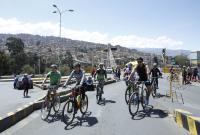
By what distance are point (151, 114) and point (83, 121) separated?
2507mm

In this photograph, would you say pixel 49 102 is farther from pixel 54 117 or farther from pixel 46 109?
pixel 54 117

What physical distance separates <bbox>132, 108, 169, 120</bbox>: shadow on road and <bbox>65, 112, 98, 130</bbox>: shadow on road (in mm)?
1325

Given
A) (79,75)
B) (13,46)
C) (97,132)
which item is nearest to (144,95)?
(79,75)

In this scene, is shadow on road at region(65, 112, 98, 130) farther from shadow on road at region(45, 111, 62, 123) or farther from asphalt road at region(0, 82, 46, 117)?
asphalt road at region(0, 82, 46, 117)

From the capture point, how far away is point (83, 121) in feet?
39.9

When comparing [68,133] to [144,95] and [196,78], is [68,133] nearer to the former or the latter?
[144,95]

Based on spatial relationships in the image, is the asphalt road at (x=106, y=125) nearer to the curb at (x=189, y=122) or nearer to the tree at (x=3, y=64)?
the curb at (x=189, y=122)

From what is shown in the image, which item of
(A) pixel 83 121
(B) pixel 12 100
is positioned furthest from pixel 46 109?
(B) pixel 12 100

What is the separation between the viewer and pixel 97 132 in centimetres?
1022

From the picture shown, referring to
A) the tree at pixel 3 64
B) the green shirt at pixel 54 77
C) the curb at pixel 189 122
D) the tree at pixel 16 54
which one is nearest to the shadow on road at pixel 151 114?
the curb at pixel 189 122

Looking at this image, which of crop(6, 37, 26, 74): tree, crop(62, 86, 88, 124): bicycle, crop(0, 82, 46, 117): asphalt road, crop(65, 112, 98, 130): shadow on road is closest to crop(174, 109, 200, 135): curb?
crop(65, 112, 98, 130): shadow on road

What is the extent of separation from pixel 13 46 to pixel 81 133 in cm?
10810

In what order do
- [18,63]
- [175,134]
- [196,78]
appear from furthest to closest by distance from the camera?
[18,63] → [196,78] → [175,134]

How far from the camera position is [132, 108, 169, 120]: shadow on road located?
12.8m
